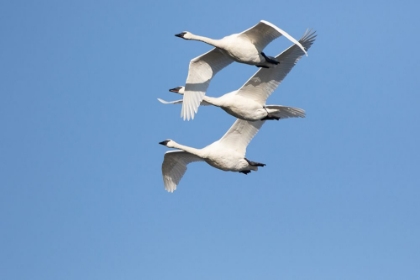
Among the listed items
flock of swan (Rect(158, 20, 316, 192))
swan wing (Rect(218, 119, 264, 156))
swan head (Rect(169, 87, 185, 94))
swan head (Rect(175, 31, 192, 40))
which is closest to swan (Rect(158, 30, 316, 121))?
flock of swan (Rect(158, 20, 316, 192))

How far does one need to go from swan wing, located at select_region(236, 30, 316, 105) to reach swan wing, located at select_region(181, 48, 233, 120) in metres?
1.14

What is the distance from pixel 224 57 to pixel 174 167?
16.0ft

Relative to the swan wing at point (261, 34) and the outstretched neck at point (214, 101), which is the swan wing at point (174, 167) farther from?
the swan wing at point (261, 34)

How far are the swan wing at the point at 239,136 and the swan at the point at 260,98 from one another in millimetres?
1060

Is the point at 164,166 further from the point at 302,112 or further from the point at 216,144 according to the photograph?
the point at 302,112

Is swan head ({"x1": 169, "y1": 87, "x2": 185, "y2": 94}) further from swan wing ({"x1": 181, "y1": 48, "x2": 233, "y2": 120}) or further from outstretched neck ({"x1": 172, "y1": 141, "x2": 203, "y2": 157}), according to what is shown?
swan wing ({"x1": 181, "y1": 48, "x2": 233, "y2": 120})

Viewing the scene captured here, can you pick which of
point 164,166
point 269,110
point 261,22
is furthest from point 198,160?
point 261,22

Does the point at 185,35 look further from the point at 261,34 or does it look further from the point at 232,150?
the point at 232,150

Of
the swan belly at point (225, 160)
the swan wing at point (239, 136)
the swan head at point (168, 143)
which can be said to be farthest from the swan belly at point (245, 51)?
the swan head at point (168, 143)

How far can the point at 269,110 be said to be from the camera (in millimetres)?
40625

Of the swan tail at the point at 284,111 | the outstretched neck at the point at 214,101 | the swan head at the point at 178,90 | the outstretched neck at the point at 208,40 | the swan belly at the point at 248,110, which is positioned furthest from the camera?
the swan head at the point at 178,90

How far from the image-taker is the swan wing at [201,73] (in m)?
40.6

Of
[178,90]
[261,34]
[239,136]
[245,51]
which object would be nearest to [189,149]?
[239,136]

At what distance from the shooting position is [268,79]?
40.9 m
